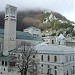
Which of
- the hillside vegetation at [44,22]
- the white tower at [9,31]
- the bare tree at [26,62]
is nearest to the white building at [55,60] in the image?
the bare tree at [26,62]

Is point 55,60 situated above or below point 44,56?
below

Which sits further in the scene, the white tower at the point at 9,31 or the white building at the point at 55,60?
the white tower at the point at 9,31

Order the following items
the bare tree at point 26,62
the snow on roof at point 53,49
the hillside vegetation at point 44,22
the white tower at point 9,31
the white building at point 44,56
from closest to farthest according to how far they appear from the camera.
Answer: the bare tree at point 26,62 < the white building at point 44,56 < the snow on roof at point 53,49 < the white tower at point 9,31 < the hillside vegetation at point 44,22

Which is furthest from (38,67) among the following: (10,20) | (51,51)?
(10,20)

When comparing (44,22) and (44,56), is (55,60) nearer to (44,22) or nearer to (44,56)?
(44,56)

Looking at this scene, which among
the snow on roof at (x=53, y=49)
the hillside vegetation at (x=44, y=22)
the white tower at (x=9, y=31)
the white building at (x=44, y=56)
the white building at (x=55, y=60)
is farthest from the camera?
the hillside vegetation at (x=44, y=22)

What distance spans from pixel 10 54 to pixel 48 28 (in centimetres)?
4727

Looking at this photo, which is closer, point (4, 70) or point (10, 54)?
point (4, 70)

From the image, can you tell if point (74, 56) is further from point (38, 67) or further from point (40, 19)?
point (40, 19)

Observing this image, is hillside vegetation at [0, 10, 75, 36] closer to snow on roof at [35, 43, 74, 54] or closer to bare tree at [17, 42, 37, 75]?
snow on roof at [35, 43, 74, 54]

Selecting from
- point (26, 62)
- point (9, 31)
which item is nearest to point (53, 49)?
point (26, 62)

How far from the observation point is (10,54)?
1024 inches

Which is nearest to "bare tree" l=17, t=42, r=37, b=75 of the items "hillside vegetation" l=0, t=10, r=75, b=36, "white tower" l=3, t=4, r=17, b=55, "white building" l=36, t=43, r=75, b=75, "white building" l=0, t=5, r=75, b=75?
"white building" l=0, t=5, r=75, b=75

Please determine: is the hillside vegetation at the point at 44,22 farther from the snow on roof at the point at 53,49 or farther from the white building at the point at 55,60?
the white building at the point at 55,60
